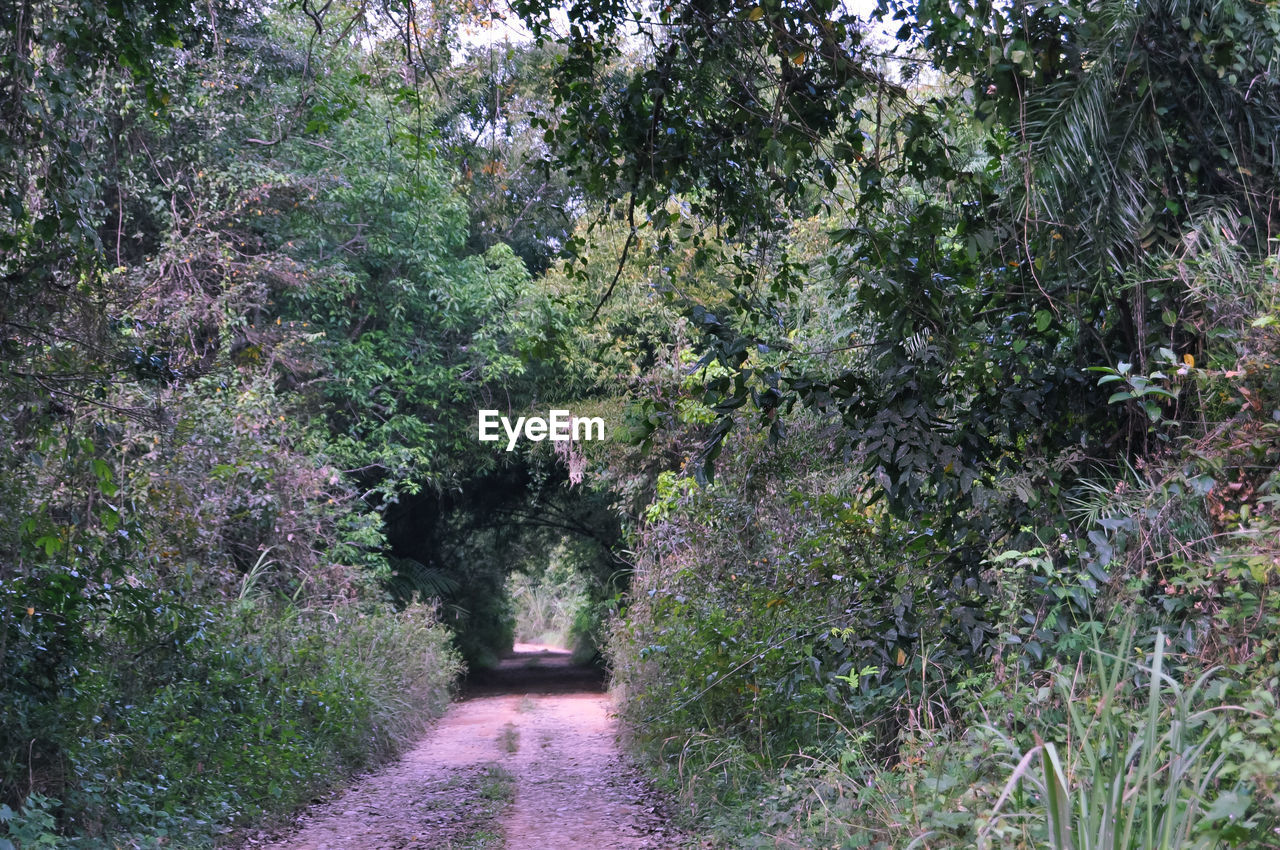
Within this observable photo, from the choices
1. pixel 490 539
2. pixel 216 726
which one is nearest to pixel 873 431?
pixel 216 726

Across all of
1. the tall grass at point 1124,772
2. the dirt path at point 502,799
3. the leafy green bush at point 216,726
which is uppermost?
the tall grass at point 1124,772

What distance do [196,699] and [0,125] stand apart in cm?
461

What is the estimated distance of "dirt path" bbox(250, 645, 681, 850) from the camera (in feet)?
23.5

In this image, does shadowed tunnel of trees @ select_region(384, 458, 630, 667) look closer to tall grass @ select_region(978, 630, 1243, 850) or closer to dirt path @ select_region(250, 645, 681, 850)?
dirt path @ select_region(250, 645, 681, 850)

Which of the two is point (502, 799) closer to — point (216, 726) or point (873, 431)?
point (216, 726)

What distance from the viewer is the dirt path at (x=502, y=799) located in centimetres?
717

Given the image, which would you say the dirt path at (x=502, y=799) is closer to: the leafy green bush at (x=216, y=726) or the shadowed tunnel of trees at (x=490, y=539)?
the leafy green bush at (x=216, y=726)

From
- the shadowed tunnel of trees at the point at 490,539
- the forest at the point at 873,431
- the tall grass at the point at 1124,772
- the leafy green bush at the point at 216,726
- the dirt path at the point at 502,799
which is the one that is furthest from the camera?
the shadowed tunnel of trees at the point at 490,539

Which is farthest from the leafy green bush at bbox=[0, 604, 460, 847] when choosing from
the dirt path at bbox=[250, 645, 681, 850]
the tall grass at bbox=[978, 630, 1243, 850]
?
the tall grass at bbox=[978, 630, 1243, 850]

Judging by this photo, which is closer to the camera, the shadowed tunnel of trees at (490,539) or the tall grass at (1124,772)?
the tall grass at (1124,772)

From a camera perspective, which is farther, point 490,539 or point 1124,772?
point 490,539

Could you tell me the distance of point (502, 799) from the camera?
877 cm

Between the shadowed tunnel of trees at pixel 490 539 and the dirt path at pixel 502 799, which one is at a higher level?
the shadowed tunnel of trees at pixel 490 539

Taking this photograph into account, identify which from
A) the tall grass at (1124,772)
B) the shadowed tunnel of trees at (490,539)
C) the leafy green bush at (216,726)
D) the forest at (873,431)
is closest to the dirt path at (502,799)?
the forest at (873,431)
